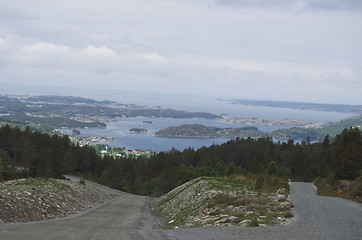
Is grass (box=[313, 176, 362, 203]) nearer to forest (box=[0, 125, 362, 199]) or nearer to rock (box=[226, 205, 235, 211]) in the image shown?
forest (box=[0, 125, 362, 199])

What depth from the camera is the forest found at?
32.5 metres

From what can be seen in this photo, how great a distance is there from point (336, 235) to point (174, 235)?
560 cm

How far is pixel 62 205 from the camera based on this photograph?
19.5 meters

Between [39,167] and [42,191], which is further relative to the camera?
[39,167]

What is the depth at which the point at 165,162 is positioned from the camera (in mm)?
74250

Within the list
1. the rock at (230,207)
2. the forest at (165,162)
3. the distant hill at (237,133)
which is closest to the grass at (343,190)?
the forest at (165,162)

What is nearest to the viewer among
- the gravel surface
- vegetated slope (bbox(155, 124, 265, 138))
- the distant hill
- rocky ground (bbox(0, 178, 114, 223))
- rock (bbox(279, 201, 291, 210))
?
the gravel surface

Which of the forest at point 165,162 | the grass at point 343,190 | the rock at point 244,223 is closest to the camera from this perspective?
the rock at point 244,223

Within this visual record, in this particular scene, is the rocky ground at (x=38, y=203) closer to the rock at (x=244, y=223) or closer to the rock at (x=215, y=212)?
the rock at (x=215, y=212)

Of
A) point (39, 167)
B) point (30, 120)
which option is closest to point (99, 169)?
point (39, 167)

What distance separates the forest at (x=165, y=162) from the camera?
3247cm

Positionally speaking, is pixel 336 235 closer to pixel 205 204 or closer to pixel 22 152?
pixel 205 204

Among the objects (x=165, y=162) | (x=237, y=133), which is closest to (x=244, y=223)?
(x=165, y=162)

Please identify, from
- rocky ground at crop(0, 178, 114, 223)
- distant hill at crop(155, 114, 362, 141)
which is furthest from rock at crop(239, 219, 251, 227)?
distant hill at crop(155, 114, 362, 141)
